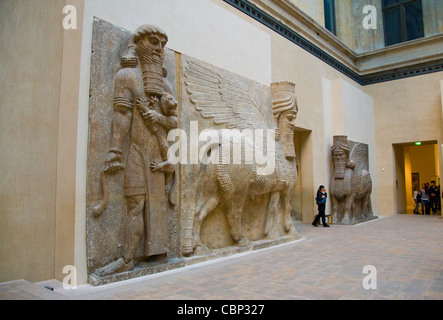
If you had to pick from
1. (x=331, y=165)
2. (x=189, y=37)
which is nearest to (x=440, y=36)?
(x=331, y=165)

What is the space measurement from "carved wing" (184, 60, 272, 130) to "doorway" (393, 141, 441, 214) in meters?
8.79

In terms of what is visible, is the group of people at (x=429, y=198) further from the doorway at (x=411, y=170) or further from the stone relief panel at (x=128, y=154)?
the stone relief panel at (x=128, y=154)

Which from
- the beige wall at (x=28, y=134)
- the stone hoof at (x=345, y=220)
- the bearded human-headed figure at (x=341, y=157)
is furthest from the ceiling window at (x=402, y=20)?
the beige wall at (x=28, y=134)

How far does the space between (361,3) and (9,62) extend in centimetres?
1367

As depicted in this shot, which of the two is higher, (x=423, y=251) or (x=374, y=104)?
(x=374, y=104)

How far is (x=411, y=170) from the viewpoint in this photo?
16703mm

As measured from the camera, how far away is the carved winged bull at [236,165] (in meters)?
4.88

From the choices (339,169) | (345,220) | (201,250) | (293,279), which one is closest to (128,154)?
(201,250)

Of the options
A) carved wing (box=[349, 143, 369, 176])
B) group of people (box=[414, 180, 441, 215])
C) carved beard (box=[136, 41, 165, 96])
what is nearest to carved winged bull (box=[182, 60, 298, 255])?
carved beard (box=[136, 41, 165, 96])

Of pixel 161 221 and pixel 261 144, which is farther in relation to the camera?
pixel 261 144

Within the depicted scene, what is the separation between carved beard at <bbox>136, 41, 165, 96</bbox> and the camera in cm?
407

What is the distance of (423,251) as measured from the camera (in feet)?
17.4

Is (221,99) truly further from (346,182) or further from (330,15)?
(330,15)
